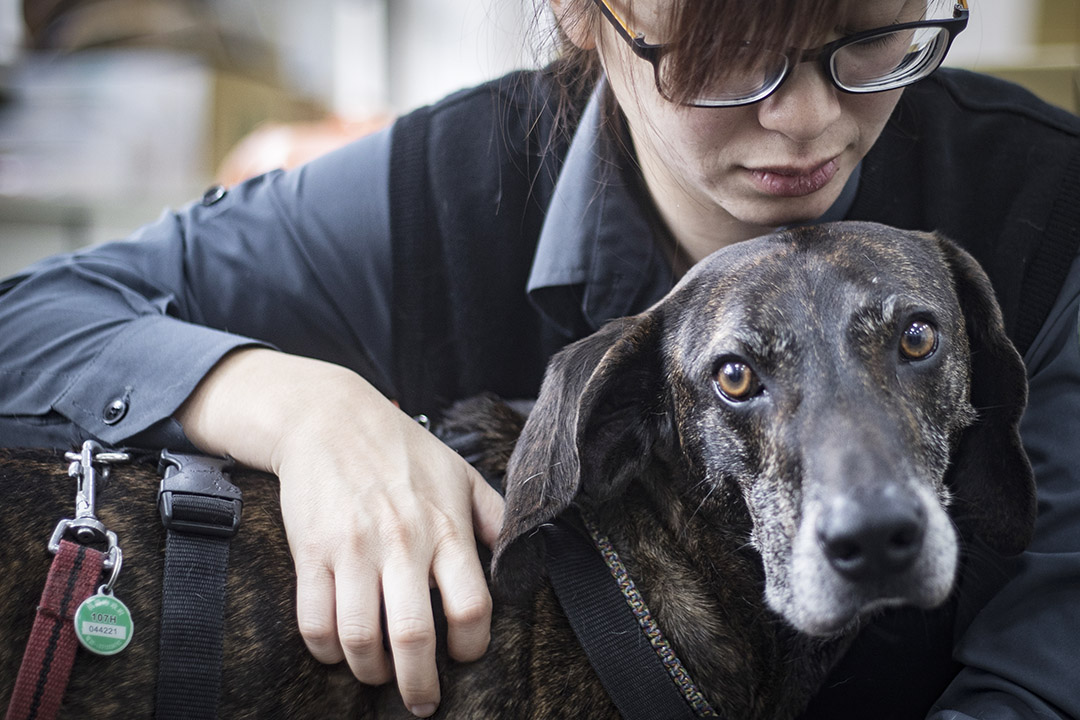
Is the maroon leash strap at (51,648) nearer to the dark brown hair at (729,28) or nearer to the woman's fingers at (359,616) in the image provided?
the woman's fingers at (359,616)

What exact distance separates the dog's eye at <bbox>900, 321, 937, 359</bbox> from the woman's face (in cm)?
30

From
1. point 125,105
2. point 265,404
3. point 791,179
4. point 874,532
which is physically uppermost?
point 791,179

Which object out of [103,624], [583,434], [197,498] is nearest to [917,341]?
[583,434]

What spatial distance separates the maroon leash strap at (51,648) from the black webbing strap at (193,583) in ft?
0.42

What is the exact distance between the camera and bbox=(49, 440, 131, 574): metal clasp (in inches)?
57.8

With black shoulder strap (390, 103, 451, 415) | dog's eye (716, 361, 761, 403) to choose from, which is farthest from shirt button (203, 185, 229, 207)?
dog's eye (716, 361, 761, 403)

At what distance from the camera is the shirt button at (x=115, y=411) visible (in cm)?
178

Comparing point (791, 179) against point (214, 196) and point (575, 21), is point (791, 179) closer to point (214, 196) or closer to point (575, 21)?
point (575, 21)

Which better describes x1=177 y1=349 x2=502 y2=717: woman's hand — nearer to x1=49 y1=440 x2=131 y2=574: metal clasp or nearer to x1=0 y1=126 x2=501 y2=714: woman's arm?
x1=0 y1=126 x2=501 y2=714: woman's arm

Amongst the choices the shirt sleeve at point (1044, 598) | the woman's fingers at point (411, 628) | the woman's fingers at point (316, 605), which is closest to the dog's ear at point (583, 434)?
the woman's fingers at point (411, 628)

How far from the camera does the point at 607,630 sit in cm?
156

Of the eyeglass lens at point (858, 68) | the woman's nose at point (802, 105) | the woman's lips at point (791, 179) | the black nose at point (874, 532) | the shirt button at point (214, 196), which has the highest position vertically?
the eyeglass lens at point (858, 68)

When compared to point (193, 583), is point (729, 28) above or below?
above

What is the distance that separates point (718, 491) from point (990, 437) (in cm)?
48
